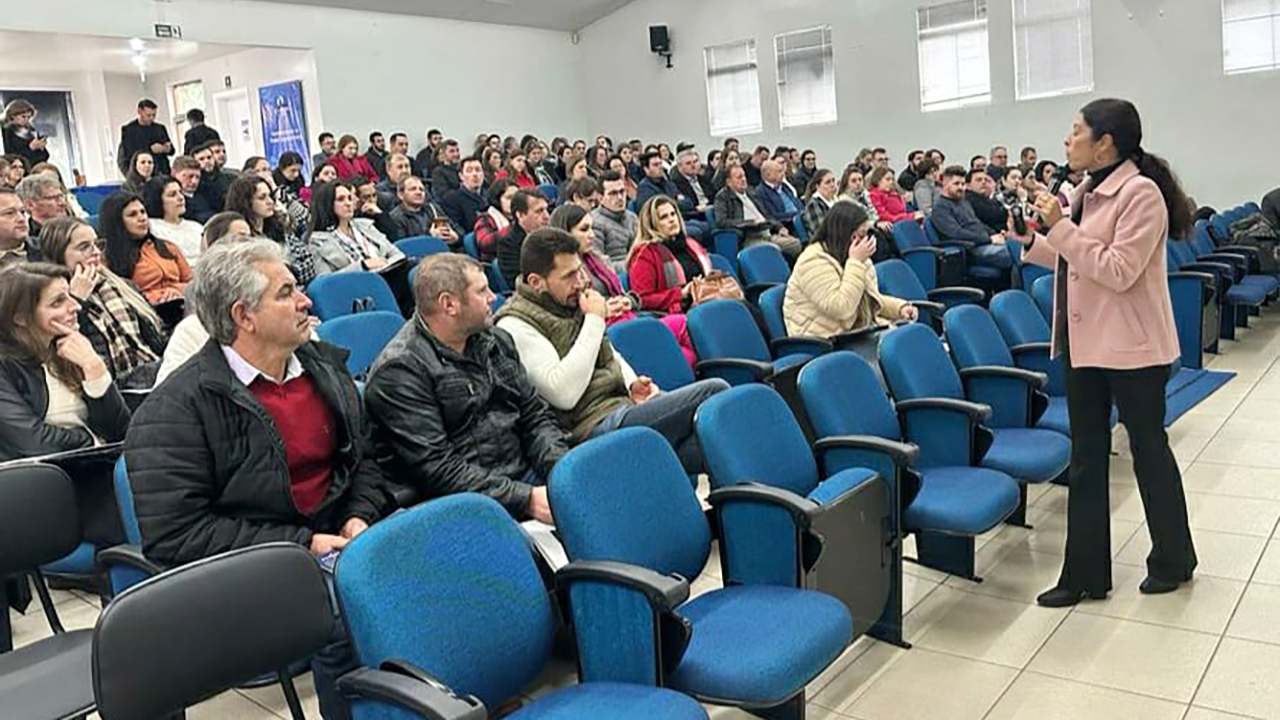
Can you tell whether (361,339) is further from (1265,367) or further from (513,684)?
(1265,367)

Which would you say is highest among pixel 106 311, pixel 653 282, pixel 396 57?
pixel 396 57

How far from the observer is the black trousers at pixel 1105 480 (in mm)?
2738

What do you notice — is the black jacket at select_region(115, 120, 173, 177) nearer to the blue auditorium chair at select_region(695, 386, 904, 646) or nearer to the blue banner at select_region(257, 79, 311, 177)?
the blue banner at select_region(257, 79, 311, 177)

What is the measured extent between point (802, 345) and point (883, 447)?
1758mm

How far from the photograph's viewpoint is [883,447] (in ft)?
8.39

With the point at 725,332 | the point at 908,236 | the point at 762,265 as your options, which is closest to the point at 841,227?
the point at 725,332

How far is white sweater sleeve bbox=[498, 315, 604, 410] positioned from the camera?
2.95 m

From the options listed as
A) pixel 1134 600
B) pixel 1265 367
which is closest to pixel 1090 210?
pixel 1134 600

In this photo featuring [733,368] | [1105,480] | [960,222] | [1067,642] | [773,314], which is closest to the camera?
[1067,642]

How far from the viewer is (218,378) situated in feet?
6.76

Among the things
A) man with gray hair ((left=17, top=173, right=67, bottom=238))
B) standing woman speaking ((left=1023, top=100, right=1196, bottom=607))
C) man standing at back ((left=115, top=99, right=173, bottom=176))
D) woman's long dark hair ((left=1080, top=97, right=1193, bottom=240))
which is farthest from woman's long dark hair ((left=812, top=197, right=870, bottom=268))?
man standing at back ((left=115, top=99, right=173, bottom=176))

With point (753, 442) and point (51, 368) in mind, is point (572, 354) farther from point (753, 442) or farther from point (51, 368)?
point (51, 368)

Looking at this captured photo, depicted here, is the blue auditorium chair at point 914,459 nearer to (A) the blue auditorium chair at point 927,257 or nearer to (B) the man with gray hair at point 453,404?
(B) the man with gray hair at point 453,404

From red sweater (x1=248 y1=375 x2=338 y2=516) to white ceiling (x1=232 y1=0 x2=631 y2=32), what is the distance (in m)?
9.56
